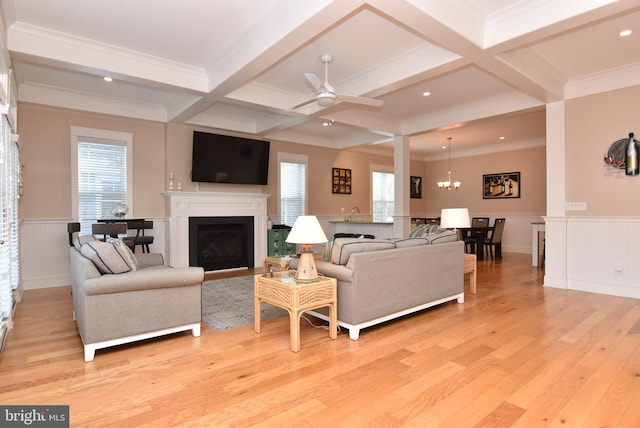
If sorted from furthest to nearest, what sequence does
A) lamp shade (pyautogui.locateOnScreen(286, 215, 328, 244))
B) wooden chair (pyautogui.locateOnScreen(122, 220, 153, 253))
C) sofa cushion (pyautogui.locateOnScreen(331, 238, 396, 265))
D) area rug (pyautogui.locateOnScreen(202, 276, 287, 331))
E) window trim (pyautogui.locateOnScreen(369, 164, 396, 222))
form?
window trim (pyautogui.locateOnScreen(369, 164, 396, 222)) < wooden chair (pyautogui.locateOnScreen(122, 220, 153, 253)) < area rug (pyautogui.locateOnScreen(202, 276, 287, 331)) < sofa cushion (pyautogui.locateOnScreen(331, 238, 396, 265)) < lamp shade (pyautogui.locateOnScreen(286, 215, 328, 244))

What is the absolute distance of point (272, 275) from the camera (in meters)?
3.49

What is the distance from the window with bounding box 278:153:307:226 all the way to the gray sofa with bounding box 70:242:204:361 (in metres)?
4.94

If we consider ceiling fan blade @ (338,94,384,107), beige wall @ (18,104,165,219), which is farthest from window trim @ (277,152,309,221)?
ceiling fan blade @ (338,94,384,107)

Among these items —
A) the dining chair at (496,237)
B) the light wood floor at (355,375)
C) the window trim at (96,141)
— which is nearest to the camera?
the light wood floor at (355,375)

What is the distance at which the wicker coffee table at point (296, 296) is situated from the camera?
2984mm

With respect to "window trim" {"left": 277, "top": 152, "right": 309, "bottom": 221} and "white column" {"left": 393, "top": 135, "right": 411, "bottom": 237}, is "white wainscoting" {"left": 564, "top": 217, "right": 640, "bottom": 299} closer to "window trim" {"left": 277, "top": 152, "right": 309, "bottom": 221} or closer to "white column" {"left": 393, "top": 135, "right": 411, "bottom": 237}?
"white column" {"left": 393, "top": 135, "right": 411, "bottom": 237}

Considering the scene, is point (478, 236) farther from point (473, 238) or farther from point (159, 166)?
point (159, 166)

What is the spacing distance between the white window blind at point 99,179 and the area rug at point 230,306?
6.81 feet

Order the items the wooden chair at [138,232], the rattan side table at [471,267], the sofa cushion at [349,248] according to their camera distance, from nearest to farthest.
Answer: the sofa cushion at [349,248], the rattan side table at [471,267], the wooden chair at [138,232]

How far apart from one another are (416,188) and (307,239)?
29.7ft

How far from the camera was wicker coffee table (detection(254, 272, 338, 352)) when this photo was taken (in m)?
2.98

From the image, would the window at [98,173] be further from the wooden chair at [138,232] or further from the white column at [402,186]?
the white column at [402,186]

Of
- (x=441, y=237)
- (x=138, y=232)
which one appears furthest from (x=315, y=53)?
(x=138, y=232)

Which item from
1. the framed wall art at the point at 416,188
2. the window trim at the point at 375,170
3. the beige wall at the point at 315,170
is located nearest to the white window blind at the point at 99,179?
the beige wall at the point at 315,170
